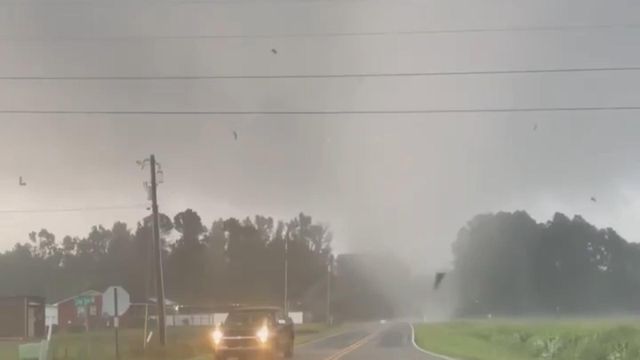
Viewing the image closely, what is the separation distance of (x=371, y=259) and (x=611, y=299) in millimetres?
28927

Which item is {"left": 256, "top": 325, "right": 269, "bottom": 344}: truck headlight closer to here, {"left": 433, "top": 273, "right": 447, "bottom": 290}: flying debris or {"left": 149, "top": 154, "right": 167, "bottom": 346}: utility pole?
{"left": 149, "top": 154, "right": 167, "bottom": 346}: utility pole

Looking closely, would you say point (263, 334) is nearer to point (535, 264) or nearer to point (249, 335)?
point (249, 335)

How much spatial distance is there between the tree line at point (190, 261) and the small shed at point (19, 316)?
625 inches

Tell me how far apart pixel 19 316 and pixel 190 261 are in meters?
49.2

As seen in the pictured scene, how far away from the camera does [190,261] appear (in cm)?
12600

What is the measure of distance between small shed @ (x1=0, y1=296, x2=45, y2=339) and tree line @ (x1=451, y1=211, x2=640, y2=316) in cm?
5128

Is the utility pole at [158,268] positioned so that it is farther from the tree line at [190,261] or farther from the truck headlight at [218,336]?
the tree line at [190,261]

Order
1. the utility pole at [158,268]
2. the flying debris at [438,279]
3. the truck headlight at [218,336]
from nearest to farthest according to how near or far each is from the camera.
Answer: the truck headlight at [218,336]
the utility pole at [158,268]
the flying debris at [438,279]

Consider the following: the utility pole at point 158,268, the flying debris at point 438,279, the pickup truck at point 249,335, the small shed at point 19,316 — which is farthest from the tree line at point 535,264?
the pickup truck at point 249,335

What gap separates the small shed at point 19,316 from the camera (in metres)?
77.1

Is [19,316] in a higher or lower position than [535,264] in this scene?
lower

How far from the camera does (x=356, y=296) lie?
146625 mm

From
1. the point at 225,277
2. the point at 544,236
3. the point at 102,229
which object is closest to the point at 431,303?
the point at 544,236

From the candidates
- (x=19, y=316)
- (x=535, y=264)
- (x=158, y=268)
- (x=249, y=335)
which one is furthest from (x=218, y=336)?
(x=535, y=264)
